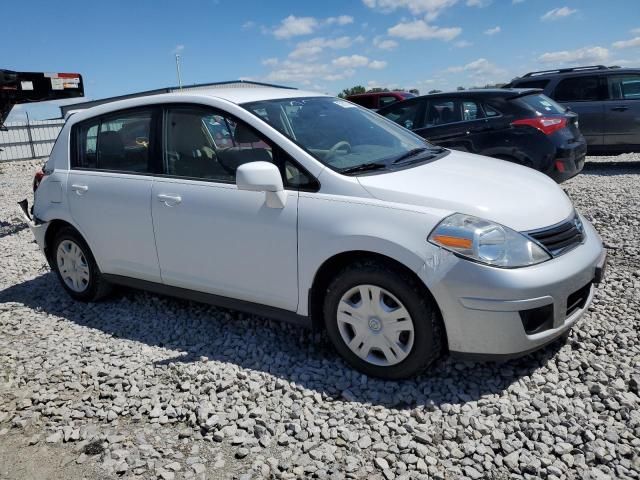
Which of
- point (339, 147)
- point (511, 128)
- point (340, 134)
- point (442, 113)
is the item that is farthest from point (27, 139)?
point (339, 147)

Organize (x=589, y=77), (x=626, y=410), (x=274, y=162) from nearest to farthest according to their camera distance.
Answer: (x=626, y=410), (x=274, y=162), (x=589, y=77)

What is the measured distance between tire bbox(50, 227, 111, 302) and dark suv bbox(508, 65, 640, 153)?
354 inches

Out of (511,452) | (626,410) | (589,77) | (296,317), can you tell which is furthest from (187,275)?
(589,77)

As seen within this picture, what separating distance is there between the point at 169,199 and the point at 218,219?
1.62ft

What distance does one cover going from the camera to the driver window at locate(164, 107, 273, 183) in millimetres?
3541

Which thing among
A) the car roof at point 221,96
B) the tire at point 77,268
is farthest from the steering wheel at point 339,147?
the tire at point 77,268

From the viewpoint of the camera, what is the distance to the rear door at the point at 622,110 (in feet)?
31.4

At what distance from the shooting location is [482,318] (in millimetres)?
2789

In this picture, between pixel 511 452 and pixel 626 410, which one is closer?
pixel 511 452

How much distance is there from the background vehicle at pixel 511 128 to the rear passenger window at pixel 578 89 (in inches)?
124

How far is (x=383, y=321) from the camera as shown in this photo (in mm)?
3039

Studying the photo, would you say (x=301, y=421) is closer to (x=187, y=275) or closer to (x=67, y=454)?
(x=67, y=454)

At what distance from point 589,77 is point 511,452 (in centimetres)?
946

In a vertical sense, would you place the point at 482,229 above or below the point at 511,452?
above
